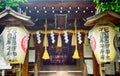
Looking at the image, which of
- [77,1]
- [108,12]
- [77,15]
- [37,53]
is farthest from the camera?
[37,53]

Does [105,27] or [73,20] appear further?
[73,20]

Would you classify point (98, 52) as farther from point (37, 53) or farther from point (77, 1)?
point (37, 53)

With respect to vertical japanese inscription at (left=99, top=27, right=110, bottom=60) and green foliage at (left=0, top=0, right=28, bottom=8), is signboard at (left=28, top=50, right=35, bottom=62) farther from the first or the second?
vertical japanese inscription at (left=99, top=27, right=110, bottom=60)

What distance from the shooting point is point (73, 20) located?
400 inches

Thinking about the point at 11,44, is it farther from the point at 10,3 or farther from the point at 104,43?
the point at 104,43

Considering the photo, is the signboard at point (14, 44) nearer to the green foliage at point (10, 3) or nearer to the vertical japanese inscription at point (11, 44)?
the vertical japanese inscription at point (11, 44)

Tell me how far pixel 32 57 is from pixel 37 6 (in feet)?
8.47

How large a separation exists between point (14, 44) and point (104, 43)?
327 cm


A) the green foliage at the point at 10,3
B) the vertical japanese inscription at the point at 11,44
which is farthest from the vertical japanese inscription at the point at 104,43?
the green foliage at the point at 10,3

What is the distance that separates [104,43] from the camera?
7668 mm

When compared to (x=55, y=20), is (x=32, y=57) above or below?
below

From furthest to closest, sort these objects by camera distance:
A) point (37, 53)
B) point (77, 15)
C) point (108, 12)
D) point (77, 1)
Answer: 1. point (37, 53)
2. point (77, 15)
3. point (77, 1)
4. point (108, 12)

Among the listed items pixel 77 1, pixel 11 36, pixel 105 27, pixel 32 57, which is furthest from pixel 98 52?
pixel 32 57

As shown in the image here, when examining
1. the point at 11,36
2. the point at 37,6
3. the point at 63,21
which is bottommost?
the point at 11,36
